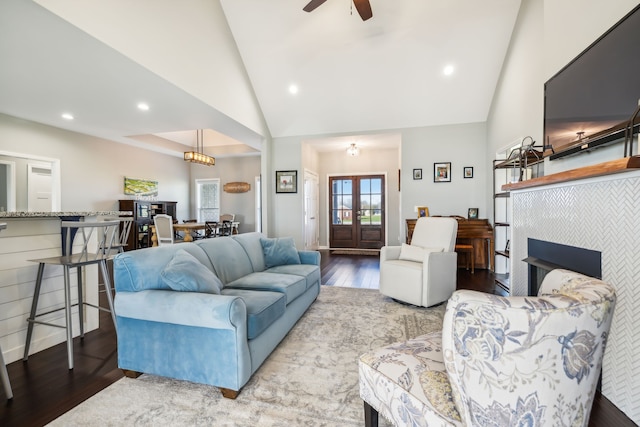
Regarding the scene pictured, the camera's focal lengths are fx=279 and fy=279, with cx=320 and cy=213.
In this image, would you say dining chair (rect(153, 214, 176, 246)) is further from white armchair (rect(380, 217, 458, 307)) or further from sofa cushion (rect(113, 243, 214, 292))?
white armchair (rect(380, 217, 458, 307))

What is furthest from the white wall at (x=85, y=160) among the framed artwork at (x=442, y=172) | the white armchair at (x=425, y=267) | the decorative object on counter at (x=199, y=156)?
the framed artwork at (x=442, y=172)

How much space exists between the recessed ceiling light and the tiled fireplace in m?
3.27

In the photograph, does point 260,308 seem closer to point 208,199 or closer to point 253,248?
point 253,248

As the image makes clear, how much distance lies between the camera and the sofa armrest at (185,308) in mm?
1576

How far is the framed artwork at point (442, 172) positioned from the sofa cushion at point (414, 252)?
2.37 meters

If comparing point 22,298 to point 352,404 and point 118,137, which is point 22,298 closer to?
point 352,404

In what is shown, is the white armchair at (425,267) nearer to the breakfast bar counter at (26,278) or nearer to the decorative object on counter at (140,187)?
the breakfast bar counter at (26,278)

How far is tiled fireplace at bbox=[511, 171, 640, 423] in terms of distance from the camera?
132 cm

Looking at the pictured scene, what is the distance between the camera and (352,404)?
1.56 m

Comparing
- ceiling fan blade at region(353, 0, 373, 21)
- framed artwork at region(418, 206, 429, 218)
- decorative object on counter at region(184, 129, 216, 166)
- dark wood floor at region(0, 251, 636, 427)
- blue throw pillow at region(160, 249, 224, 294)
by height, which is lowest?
dark wood floor at region(0, 251, 636, 427)

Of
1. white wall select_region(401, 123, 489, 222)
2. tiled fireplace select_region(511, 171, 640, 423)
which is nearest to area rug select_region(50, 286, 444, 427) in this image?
tiled fireplace select_region(511, 171, 640, 423)

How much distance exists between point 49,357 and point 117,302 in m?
0.94

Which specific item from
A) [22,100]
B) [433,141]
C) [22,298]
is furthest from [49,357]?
[433,141]

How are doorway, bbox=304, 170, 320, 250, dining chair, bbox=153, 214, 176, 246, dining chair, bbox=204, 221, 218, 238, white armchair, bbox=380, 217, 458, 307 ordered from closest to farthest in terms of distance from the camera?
white armchair, bbox=380, 217, 458, 307 → dining chair, bbox=153, 214, 176, 246 → dining chair, bbox=204, 221, 218, 238 → doorway, bbox=304, 170, 320, 250
